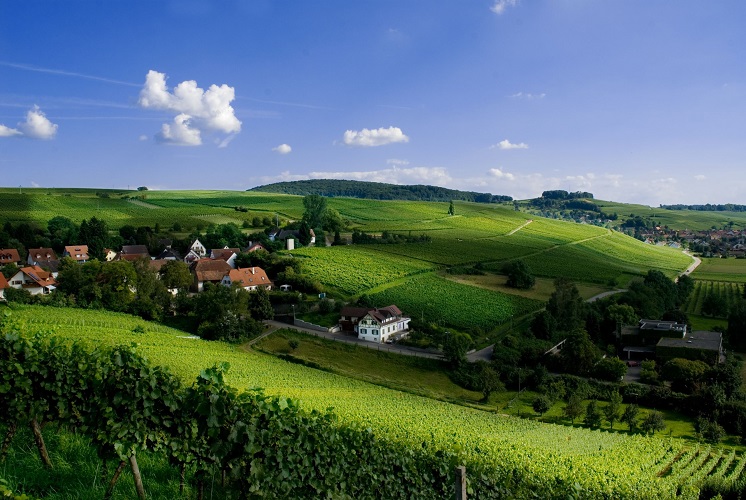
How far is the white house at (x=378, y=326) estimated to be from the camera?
53438mm

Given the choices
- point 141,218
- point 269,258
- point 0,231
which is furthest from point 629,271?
point 0,231

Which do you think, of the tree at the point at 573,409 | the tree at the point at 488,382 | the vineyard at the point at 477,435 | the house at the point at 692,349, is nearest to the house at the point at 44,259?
the vineyard at the point at 477,435

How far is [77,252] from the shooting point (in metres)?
77.5

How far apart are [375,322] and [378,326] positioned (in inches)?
20.6

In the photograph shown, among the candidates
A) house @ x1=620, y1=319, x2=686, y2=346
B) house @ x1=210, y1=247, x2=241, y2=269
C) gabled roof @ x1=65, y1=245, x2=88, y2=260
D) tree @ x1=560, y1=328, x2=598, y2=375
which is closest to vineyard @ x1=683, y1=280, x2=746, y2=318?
house @ x1=620, y1=319, x2=686, y2=346

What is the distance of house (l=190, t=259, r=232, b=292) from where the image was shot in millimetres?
68312

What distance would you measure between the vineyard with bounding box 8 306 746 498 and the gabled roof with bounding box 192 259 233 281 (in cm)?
1992

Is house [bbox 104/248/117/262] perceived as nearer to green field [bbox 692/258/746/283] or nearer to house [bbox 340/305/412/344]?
house [bbox 340/305/412/344]

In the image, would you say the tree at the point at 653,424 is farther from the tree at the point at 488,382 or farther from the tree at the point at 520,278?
the tree at the point at 520,278

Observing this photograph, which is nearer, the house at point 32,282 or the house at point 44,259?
the house at point 32,282

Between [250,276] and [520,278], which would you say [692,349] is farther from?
[250,276]

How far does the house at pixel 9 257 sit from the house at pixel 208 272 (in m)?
24.2

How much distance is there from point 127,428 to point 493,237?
11231cm

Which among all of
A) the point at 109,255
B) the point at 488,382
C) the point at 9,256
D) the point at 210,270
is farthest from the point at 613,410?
the point at 9,256
